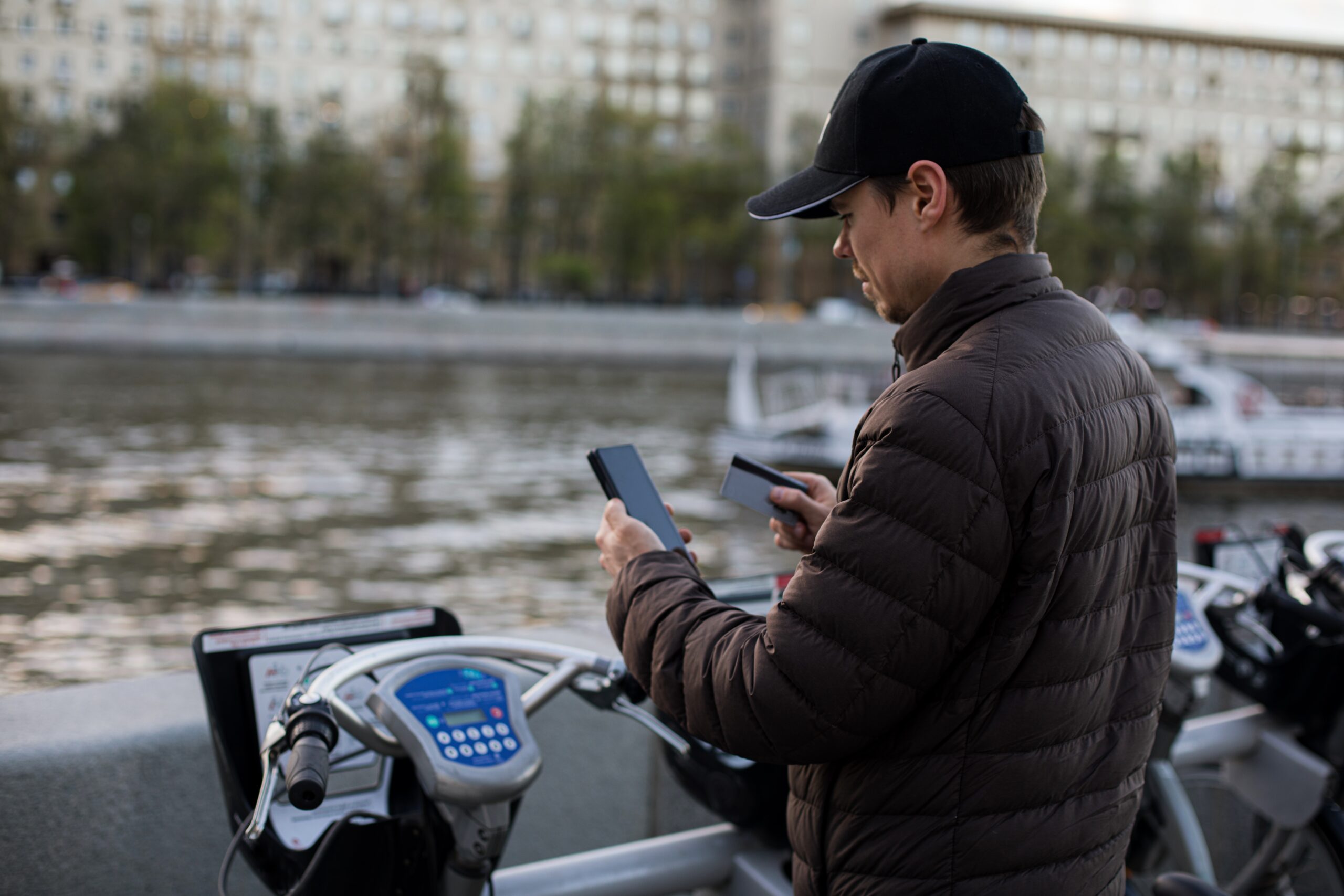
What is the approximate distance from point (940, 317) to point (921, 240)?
104 millimetres

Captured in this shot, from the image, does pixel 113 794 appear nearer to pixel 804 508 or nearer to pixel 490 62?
pixel 804 508

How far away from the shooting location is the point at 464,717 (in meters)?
1.90

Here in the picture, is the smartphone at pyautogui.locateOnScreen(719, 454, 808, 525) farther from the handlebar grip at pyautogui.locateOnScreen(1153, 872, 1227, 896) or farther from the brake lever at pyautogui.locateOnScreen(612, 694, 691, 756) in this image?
the handlebar grip at pyautogui.locateOnScreen(1153, 872, 1227, 896)

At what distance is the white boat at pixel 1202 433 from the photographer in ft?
64.4

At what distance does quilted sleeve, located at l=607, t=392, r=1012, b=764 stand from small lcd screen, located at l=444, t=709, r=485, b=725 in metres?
0.49

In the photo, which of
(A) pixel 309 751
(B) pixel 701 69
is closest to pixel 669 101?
(B) pixel 701 69

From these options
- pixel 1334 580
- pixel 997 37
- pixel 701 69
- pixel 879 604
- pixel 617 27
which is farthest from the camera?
pixel 701 69

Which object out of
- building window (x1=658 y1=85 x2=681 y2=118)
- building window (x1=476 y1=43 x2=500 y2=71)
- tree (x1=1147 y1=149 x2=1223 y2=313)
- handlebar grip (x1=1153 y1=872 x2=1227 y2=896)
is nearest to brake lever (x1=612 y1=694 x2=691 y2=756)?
handlebar grip (x1=1153 y1=872 x2=1227 y2=896)

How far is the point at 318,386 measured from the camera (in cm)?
3005

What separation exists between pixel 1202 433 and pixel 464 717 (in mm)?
20844

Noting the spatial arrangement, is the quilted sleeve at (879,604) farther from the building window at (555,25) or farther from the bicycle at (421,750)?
the building window at (555,25)

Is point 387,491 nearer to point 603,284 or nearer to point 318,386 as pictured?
point 318,386

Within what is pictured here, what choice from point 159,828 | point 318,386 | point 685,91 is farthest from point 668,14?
point 159,828

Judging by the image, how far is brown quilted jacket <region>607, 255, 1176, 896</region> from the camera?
4.78 feet
